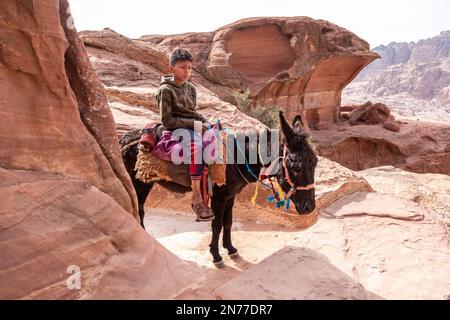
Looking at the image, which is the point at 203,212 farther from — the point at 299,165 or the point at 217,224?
the point at 299,165

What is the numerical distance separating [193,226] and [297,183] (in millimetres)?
2835

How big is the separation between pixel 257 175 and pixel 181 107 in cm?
125

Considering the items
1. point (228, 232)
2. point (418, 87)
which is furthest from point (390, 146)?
point (418, 87)

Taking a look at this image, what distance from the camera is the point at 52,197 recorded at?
2268 millimetres

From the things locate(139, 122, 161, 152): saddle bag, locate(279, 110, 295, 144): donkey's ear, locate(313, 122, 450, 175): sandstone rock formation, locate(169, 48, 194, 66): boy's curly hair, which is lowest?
locate(313, 122, 450, 175): sandstone rock formation

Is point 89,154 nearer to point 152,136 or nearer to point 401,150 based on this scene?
point 152,136

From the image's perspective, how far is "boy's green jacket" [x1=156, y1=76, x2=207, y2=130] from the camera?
3770 mm

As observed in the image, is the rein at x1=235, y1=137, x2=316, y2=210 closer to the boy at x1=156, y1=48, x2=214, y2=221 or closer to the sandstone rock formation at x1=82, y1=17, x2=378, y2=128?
the boy at x1=156, y1=48, x2=214, y2=221

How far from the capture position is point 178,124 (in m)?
3.79

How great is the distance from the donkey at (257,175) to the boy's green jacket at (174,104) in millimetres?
718

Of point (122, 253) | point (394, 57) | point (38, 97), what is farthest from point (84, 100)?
point (394, 57)

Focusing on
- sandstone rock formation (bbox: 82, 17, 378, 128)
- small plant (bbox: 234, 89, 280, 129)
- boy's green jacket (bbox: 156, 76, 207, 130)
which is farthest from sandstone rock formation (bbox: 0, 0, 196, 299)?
sandstone rock formation (bbox: 82, 17, 378, 128)

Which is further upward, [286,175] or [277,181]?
[286,175]

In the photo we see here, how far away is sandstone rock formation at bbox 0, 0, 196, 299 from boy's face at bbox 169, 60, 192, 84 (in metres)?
1.20
